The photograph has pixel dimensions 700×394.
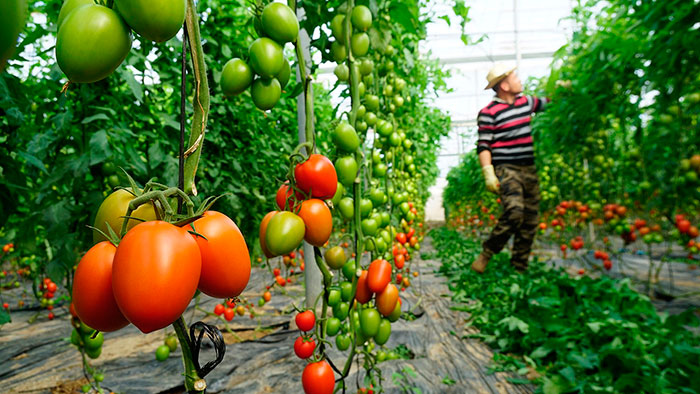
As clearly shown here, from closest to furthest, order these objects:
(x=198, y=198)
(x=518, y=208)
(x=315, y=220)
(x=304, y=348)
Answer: (x=315, y=220)
(x=304, y=348)
(x=198, y=198)
(x=518, y=208)

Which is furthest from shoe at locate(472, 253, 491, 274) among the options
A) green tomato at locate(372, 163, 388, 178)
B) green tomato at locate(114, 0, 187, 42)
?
green tomato at locate(114, 0, 187, 42)

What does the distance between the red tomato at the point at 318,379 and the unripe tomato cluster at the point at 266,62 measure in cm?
54

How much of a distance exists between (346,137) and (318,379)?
511 mm

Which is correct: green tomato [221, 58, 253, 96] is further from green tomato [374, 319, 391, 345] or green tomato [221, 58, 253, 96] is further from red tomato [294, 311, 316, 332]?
green tomato [374, 319, 391, 345]

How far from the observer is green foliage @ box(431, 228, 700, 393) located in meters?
1.53

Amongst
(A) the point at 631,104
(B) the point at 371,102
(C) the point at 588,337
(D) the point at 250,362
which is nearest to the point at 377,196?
(B) the point at 371,102

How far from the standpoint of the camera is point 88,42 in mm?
294

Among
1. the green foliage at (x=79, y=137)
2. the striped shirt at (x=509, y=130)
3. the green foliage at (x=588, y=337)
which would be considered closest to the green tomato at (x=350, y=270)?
the green foliage at (x=79, y=137)

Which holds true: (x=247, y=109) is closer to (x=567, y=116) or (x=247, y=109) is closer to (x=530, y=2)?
(x=567, y=116)

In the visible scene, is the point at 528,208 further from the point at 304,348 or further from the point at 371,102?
the point at 304,348

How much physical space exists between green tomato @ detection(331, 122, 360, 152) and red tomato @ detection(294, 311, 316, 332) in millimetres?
419

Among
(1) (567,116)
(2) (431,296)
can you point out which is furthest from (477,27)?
(2) (431,296)

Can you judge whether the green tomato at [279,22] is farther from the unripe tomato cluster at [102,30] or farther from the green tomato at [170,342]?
the green tomato at [170,342]

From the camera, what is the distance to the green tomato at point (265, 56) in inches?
23.4
